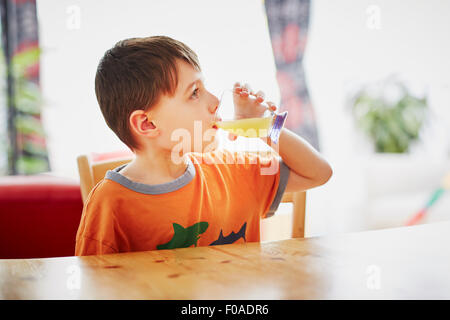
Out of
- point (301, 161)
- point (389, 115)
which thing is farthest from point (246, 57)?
point (301, 161)

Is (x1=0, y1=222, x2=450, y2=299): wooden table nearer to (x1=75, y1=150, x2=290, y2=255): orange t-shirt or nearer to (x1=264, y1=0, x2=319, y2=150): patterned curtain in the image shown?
(x1=75, y1=150, x2=290, y2=255): orange t-shirt

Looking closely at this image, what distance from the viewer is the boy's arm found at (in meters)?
1.15

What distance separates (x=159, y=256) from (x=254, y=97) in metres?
0.57

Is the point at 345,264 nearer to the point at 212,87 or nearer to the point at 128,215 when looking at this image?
the point at 128,215

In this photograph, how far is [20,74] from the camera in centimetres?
303

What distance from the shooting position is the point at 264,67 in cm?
335

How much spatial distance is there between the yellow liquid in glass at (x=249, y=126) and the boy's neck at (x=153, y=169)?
0.58 ft

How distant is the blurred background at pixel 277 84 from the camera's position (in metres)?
3.07

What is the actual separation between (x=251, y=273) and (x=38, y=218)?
135cm

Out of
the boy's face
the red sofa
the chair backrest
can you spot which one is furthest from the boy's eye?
the red sofa

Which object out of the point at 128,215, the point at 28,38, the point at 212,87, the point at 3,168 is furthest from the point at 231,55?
the point at 128,215

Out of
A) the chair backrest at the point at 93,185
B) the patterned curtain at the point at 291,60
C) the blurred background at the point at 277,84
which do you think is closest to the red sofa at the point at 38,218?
the chair backrest at the point at 93,185

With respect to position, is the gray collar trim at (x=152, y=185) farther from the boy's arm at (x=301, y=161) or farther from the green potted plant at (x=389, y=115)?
the green potted plant at (x=389, y=115)

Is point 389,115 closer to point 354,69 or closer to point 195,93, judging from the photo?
point 354,69
